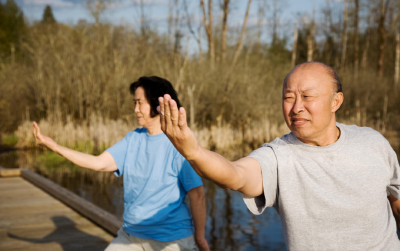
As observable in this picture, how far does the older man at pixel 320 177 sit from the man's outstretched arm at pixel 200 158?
0.4 inches


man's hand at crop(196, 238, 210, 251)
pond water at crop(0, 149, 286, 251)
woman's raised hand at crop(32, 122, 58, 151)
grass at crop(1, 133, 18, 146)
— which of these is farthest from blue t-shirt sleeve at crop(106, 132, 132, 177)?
grass at crop(1, 133, 18, 146)

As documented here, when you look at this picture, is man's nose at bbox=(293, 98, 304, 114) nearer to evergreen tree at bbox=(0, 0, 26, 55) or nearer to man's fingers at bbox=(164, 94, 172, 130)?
man's fingers at bbox=(164, 94, 172, 130)

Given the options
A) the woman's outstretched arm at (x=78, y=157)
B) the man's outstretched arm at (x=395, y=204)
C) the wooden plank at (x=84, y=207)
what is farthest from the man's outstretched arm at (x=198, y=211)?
the wooden plank at (x=84, y=207)

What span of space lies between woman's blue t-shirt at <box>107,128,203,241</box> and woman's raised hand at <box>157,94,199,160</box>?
123 cm

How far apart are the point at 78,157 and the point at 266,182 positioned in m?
1.53

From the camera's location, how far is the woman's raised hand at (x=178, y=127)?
4.18ft

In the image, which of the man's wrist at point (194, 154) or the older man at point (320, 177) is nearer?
the man's wrist at point (194, 154)

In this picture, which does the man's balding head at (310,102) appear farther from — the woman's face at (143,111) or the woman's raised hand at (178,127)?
the woman's face at (143,111)

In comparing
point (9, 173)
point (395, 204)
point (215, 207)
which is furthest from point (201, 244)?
point (9, 173)

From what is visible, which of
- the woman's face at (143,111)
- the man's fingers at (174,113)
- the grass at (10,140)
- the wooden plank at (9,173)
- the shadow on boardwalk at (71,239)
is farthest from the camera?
the grass at (10,140)

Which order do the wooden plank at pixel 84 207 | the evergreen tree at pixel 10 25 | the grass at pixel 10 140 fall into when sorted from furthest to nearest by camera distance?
1. the evergreen tree at pixel 10 25
2. the grass at pixel 10 140
3. the wooden plank at pixel 84 207

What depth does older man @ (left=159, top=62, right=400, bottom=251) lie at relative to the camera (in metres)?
1.63

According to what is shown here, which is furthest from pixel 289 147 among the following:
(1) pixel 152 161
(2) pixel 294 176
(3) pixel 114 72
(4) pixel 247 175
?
(3) pixel 114 72

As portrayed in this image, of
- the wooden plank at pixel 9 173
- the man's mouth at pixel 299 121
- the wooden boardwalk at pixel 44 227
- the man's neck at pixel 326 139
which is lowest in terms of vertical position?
the wooden plank at pixel 9 173
